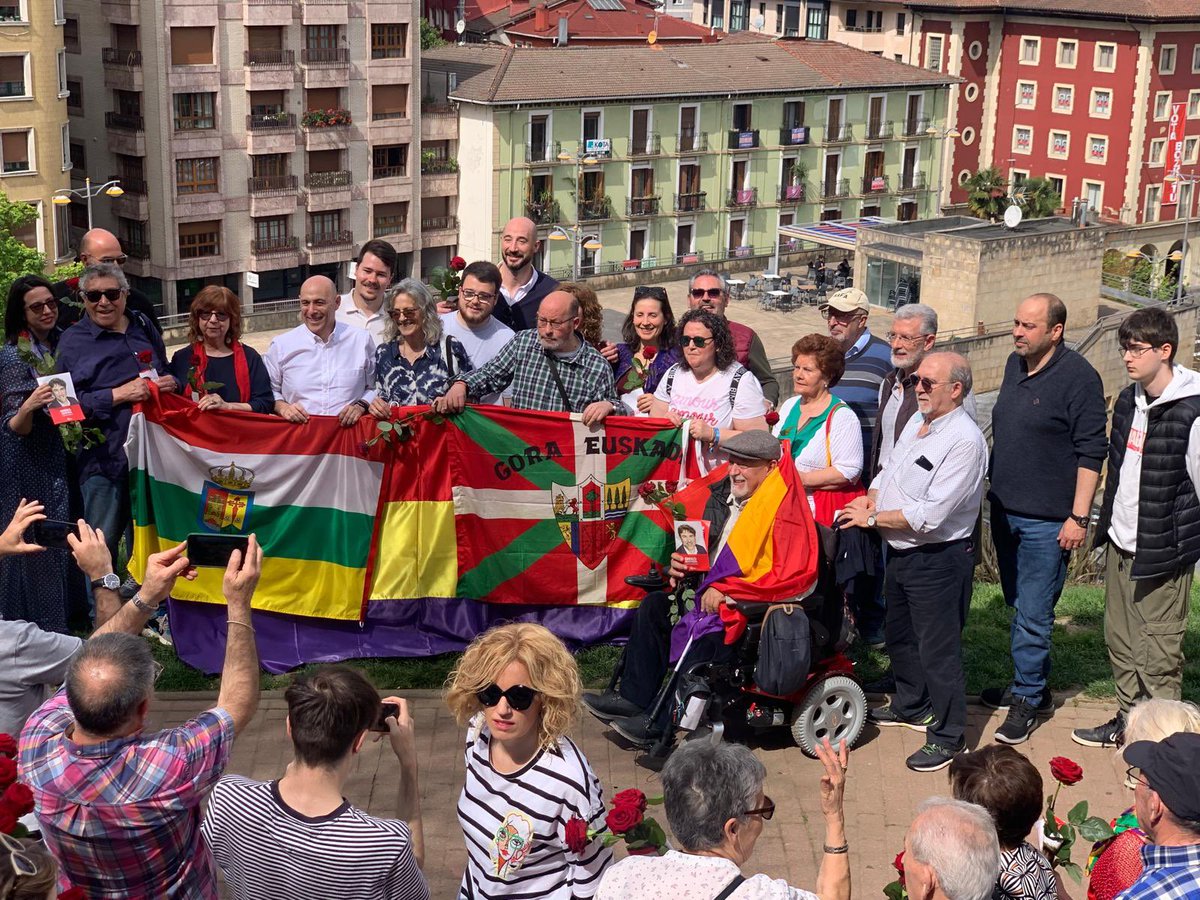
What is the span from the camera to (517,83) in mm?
68062

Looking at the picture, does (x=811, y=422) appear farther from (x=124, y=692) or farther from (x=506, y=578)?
(x=124, y=692)

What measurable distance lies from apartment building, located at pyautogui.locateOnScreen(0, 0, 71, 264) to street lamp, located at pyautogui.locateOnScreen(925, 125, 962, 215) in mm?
47219

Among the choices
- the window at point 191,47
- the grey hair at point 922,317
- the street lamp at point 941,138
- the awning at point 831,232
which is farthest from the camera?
the street lamp at point 941,138

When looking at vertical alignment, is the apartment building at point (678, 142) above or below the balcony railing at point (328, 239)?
above

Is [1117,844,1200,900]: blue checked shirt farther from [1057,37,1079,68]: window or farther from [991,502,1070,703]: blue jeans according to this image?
[1057,37,1079,68]: window

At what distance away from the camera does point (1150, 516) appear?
8.19 m

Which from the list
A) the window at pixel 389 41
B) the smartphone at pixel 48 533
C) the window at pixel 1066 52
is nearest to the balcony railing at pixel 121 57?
the window at pixel 389 41

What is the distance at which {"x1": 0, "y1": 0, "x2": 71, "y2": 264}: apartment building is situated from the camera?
53406mm

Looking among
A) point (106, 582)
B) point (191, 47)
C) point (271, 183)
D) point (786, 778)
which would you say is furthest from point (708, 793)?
point (271, 183)

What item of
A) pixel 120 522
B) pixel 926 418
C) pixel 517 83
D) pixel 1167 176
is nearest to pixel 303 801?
pixel 926 418

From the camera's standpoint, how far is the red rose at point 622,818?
5203 mm

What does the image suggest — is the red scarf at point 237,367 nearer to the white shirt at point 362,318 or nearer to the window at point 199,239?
the white shirt at point 362,318

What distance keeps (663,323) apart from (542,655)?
4.78 meters

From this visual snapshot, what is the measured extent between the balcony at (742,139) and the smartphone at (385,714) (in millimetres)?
71700
